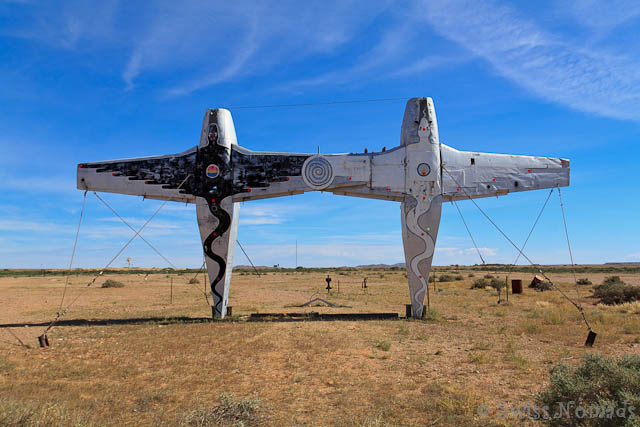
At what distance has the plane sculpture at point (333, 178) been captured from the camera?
1780 centimetres

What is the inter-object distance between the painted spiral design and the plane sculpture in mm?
45

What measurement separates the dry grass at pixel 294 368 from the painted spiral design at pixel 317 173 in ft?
20.1

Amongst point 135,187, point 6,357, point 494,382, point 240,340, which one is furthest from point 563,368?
point 135,187

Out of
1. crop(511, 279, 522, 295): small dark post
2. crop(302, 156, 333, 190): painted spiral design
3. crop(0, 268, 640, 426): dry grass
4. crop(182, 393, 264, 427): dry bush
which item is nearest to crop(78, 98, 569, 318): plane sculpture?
crop(302, 156, 333, 190): painted spiral design

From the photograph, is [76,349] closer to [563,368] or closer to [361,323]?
[361,323]

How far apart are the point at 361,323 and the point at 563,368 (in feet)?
34.0

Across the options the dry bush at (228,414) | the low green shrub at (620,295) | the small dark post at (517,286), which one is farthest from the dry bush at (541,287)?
the dry bush at (228,414)

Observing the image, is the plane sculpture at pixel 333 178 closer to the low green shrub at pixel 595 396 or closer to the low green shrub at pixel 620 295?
the low green shrub at pixel 620 295

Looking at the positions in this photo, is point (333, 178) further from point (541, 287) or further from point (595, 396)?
point (541, 287)

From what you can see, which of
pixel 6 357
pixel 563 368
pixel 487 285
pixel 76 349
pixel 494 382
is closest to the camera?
pixel 563 368

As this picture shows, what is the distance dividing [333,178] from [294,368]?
32.2 feet

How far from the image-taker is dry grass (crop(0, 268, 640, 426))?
6988mm

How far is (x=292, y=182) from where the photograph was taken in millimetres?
18344

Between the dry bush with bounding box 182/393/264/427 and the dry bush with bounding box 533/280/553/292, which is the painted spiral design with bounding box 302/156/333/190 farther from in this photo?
the dry bush with bounding box 533/280/553/292
